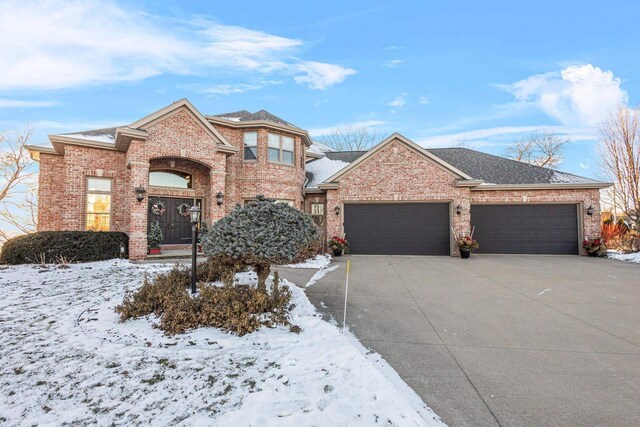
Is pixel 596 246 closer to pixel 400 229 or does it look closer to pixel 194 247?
pixel 400 229

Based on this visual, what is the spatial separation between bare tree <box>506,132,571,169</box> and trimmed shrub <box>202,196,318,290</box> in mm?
30971

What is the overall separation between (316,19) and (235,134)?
229 inches

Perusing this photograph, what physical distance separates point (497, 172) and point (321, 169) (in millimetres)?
8905

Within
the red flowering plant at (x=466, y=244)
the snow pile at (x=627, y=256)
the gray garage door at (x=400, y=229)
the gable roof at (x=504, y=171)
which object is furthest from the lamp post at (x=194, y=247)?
the snow pile at (x=627, y=256)

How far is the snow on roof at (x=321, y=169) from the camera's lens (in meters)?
15.0

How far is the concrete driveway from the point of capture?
7.99 ft

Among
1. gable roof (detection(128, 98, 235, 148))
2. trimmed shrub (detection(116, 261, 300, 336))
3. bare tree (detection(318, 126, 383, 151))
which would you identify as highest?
bare tree (detection(318, 126, 383, 151))

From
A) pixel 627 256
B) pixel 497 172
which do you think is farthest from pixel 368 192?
pixel 627 256

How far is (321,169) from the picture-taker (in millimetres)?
16125

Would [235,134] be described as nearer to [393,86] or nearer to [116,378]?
[393,86]

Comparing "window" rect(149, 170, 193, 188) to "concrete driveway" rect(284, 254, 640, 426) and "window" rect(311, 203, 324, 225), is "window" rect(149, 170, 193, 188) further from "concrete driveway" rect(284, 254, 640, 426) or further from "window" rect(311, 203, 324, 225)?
"concrete driveway" rect(284, 254, 640, 426)

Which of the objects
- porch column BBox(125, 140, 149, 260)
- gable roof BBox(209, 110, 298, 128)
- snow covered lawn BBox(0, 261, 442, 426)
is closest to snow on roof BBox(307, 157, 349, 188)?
gable roof BBox(209, 110, 298, 128)

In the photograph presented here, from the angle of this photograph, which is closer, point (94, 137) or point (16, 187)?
point (94, 137)

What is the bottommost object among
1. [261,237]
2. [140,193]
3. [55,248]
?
[55,248]
